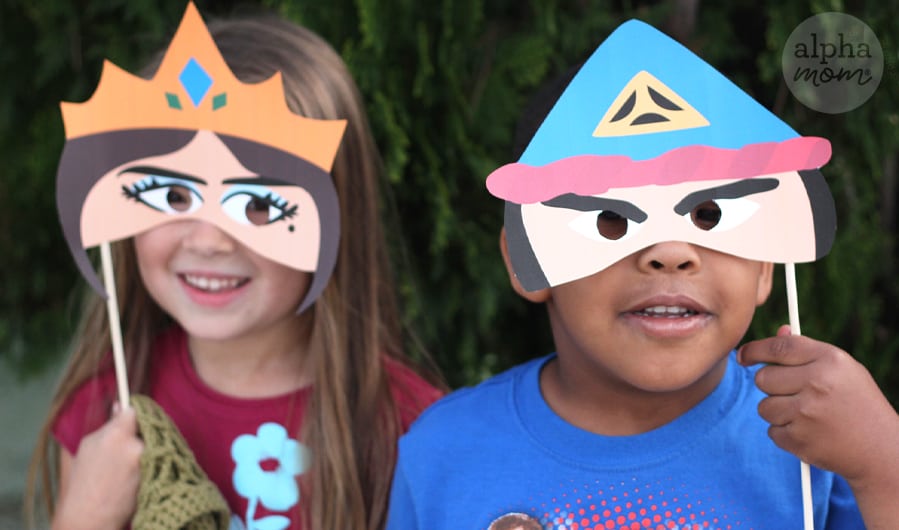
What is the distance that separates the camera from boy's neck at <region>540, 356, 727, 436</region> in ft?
4.42

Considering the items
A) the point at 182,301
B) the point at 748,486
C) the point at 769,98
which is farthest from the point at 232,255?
the point at 769,98

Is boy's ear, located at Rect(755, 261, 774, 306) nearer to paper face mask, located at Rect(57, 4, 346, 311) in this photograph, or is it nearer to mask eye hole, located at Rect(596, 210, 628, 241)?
mask eye hole, located at Rect(596, 210, 628, 241)

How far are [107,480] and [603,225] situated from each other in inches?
34.6

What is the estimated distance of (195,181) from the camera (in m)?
1.55

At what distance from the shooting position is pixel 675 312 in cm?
124

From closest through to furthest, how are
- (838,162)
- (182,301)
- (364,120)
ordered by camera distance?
1. (182,301)
2. (364,120)
3. (838,162)

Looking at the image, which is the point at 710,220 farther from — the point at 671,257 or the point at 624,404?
the point at 624,404

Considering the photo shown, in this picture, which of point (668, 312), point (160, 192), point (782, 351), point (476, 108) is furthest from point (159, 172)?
point (782, 351)

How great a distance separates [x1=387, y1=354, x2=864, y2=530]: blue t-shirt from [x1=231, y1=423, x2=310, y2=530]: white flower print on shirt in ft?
1.10

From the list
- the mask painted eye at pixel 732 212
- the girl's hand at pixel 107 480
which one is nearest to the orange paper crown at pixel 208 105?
the girl's hand at pixel 107 480

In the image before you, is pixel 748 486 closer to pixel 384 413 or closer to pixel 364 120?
pixel 384 413

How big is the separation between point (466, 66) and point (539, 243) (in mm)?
902

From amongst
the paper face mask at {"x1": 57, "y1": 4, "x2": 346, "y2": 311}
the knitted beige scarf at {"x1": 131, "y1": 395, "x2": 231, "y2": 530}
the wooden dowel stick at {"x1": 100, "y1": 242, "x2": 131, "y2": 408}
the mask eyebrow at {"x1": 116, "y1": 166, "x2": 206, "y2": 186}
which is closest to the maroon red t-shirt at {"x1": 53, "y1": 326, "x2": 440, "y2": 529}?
the knitted beige scarf at {"x1": 131, "y1": 395, "x2": 231, "y2": 530}

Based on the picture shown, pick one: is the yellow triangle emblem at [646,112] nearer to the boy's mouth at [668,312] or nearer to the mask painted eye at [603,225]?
the mask painted eye at [603,225]
